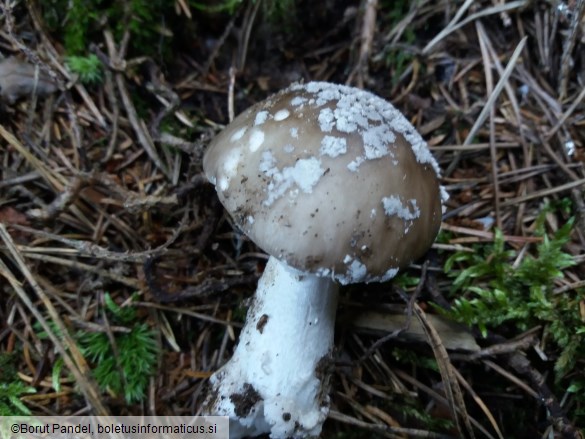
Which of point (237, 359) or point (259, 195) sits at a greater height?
point (259, 195)

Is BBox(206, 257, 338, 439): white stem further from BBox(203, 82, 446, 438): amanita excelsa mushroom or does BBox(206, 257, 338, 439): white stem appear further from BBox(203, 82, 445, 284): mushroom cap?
BBox(203, 82, 445, 284): mushroom cap

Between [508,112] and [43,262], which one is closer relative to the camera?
[43,262]

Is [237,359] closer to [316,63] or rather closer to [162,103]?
[162,103]

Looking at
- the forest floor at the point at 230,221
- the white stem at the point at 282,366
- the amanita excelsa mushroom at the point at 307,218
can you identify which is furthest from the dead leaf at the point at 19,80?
the white stem at the point at 282,366

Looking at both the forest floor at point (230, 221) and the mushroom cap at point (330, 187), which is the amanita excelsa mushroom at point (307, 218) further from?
the forest floor at point (230, 221)

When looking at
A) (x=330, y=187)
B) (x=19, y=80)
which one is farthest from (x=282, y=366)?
(x=19, y=80)

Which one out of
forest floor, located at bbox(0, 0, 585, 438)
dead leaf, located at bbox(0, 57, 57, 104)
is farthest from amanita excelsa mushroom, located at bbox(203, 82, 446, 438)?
dead leaf, located at bbox(0, 57, 57, 104)

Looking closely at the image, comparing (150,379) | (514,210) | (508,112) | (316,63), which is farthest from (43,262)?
(508,112)
